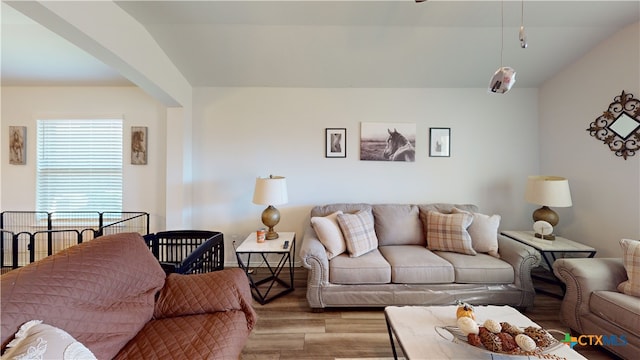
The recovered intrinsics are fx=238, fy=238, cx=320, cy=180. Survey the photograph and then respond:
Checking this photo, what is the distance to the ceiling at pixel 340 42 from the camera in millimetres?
2123

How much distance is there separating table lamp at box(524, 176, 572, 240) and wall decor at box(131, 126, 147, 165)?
15.6ft

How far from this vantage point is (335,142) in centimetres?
314

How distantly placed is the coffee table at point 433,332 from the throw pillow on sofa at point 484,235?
0.91 metres

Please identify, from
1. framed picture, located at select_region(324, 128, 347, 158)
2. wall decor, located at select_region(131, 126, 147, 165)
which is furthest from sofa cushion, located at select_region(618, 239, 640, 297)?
wall decor, located at select_region(131, 126, 147, 165)

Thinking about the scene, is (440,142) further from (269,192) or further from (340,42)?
(269,192)

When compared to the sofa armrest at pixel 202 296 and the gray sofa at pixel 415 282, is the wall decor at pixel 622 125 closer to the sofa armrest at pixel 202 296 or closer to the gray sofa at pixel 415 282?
the gray sofa at pixel 415 282

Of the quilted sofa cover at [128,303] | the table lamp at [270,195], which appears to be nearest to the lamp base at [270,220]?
the table lamp at [270,195]

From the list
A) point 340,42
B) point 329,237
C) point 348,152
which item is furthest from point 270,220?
point 340,42

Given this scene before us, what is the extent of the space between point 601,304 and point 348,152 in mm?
2512

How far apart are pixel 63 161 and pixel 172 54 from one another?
2.22 metres

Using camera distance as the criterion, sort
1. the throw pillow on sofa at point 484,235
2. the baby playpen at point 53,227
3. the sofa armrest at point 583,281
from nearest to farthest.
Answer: the sofa armrest at point 583,281 → the throw pillow on sofa at point 484,235 → the baby playpen at point 53,227

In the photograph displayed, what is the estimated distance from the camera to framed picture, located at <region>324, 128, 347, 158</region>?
3139 millimetres

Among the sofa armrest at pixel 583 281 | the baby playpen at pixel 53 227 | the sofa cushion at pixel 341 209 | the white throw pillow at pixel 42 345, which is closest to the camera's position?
the white throw pillow at pixel 42 345

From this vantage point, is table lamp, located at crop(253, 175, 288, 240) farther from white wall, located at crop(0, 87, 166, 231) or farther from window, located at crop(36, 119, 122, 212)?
window, located at crop(36, 119, 122, 212)
